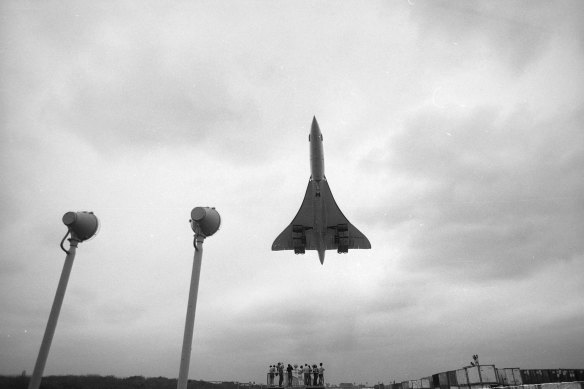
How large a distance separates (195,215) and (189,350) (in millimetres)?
4491

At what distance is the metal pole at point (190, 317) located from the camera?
34.0 ft

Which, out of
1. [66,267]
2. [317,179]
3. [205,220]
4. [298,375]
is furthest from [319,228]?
[66,267]

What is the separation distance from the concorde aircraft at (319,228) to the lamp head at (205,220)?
22.8m

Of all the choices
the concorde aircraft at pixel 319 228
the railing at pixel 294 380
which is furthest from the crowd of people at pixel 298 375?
the concorde aircraft at pixel 319 228

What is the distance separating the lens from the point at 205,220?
1234 cm

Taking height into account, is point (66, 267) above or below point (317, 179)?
below

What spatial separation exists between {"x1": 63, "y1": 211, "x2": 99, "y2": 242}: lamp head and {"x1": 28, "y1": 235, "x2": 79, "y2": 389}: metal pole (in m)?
0.54

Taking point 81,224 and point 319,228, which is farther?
point 319,228

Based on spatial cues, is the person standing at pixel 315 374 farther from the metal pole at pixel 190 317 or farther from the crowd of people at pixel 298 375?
the metal pole at pixel 190 317

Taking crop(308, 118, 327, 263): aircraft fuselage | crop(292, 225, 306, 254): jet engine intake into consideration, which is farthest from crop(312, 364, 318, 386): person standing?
crop(292, 225, 306, 254): jet engine intake

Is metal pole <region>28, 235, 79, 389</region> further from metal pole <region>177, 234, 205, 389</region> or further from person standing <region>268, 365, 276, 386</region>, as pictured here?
person standing <region>268, 365, 276, 386</region>

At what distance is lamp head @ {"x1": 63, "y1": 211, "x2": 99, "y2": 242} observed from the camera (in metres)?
14.9

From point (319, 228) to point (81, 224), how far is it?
26.7 m

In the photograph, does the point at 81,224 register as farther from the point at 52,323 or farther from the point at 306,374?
the point at 306,374
